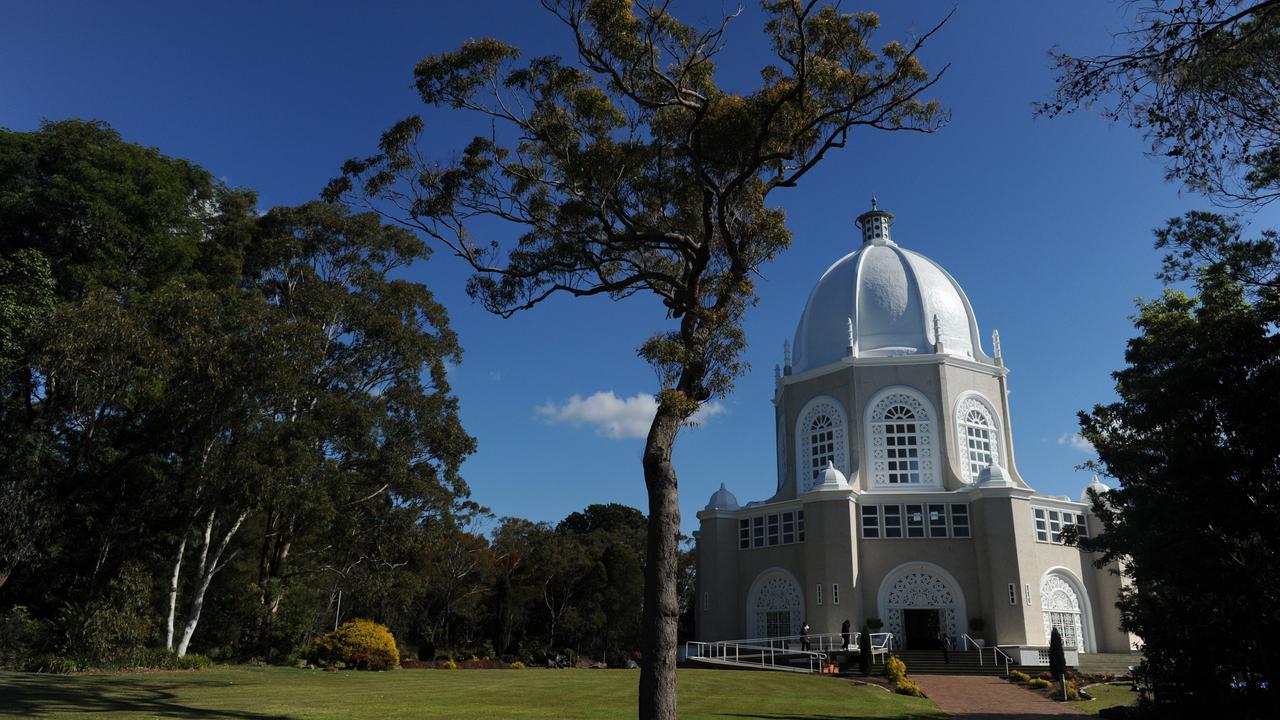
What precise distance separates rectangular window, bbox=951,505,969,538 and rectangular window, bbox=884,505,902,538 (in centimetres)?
192

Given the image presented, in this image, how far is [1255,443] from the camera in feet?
45.2

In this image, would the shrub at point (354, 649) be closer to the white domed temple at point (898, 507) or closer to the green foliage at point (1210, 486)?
the white domed temple at point (898, 507)

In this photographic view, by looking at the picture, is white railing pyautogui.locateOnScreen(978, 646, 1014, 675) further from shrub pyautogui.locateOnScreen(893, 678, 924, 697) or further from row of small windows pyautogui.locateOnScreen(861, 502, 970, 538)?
Answer: shrub pyautogui.locateOnScreen(893, 678, 924, 697)

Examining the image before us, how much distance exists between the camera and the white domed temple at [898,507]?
1181 inches

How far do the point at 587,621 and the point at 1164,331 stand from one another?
117ft

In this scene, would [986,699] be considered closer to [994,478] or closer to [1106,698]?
[1106,698]

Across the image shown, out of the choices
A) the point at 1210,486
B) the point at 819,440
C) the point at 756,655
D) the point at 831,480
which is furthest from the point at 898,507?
the point at 1210,486

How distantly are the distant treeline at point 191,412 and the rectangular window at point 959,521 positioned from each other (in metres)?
18.6

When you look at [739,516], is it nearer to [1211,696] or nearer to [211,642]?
[211,642]

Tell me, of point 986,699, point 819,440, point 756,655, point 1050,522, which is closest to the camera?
point 986,699

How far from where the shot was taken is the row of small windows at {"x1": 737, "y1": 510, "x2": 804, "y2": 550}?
32.8 metres

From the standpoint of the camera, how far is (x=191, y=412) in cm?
2277

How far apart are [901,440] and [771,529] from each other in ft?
21.4

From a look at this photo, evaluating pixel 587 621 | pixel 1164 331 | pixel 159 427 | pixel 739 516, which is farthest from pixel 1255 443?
pixel 587 621
